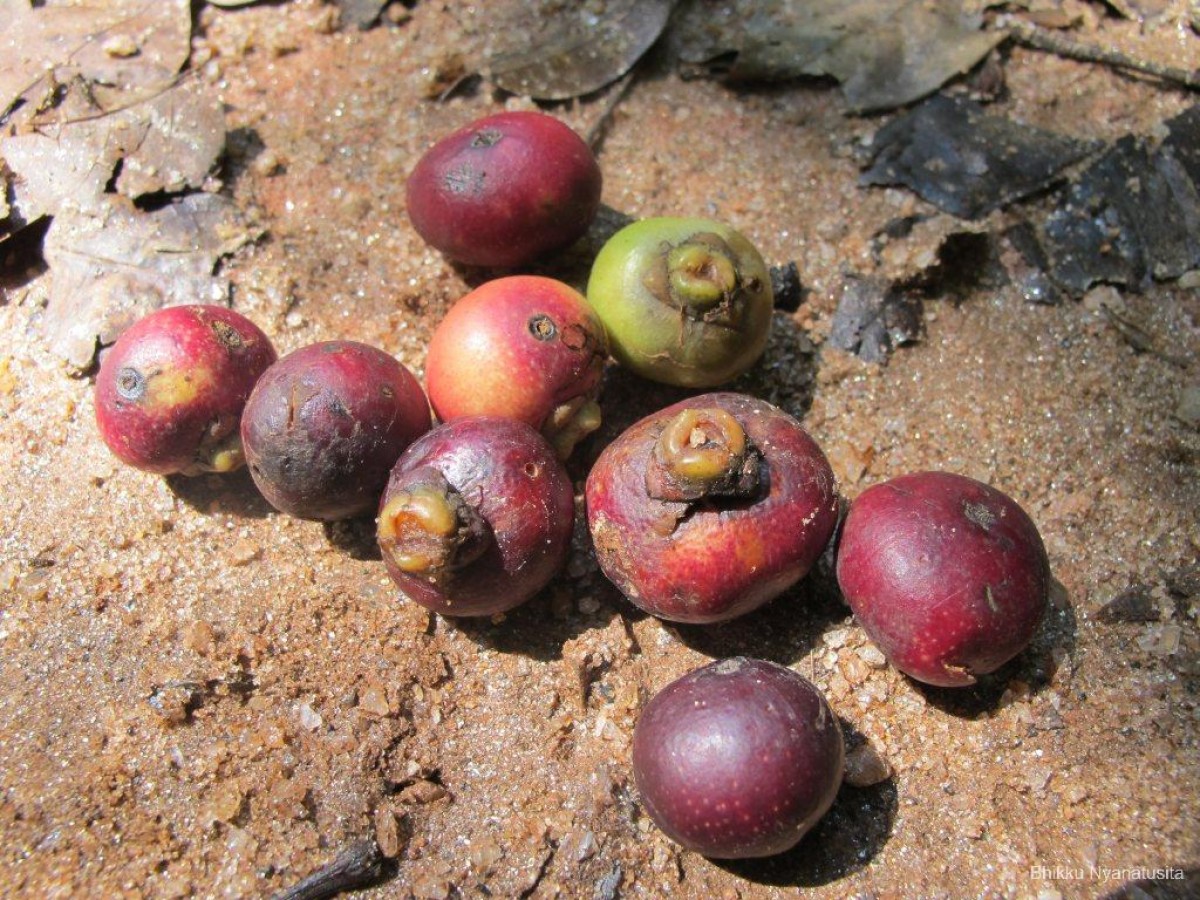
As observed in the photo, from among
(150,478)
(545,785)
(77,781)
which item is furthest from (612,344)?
(77,781)

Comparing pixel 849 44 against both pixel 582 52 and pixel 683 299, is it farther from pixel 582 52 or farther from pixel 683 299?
pixel 683 299

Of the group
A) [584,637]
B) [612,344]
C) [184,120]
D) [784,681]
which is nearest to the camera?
[784,681]

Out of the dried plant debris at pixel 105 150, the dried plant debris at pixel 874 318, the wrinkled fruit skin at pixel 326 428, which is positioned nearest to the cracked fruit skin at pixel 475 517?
the wrinkled fruit skin at pixel 326 428

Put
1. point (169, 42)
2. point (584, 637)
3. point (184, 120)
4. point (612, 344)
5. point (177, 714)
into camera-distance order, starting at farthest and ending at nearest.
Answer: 1. point (169, 42)
2. point (184, 120)
3. point (612, 344)
4. point (584, 637)
5. point (177, 714)

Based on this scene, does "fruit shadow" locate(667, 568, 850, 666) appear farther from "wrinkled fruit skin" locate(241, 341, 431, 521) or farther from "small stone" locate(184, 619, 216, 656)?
"small stone" locate(184, 619, 216, 656)

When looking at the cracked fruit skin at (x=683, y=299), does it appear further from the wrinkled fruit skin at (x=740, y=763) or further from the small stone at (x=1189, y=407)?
the small stone at (x=1189, y=407)

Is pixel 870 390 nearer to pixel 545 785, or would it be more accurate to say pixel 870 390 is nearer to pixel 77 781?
pixel 545 785

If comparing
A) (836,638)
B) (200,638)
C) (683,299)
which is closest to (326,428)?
(200,638)
